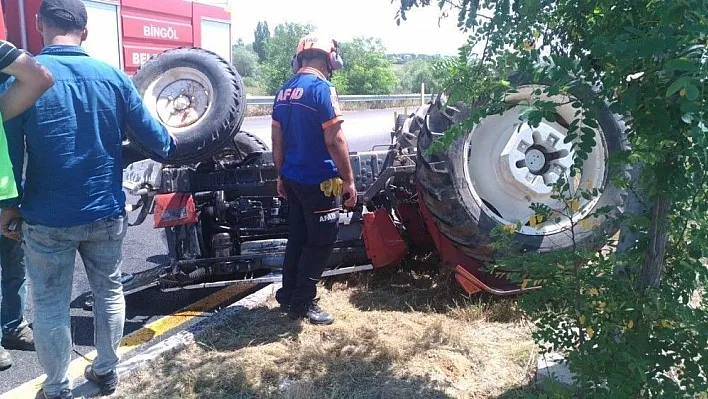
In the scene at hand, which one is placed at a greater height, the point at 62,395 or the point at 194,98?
the point at 194,98

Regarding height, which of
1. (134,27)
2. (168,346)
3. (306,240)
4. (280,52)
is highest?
(280,52)

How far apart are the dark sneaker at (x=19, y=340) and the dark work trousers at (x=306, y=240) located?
146 centimetres

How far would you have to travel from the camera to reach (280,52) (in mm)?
29422

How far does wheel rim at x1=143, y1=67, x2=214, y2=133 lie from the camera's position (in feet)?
14.1

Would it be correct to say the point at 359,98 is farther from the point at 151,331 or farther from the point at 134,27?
the point at 151,331

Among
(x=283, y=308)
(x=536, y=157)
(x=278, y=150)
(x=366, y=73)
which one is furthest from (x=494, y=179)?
(x=366, y=73)

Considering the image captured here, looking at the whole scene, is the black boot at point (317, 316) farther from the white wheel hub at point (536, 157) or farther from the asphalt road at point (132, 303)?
the white wheel hub at point (536, 157)

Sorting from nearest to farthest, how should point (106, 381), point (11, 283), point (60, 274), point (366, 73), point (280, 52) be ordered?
point (60, 274)
point (106, 381)
point (11, 283)
point (366, 73)
point (280, 52)

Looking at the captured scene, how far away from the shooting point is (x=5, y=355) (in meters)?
3.55

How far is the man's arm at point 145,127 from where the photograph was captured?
3.09 metres

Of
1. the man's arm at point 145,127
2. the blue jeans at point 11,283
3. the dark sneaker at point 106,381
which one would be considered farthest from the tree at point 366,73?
the dark sneaker at point 106,381

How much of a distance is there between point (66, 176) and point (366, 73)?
86.1 feet

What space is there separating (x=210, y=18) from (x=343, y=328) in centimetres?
1239

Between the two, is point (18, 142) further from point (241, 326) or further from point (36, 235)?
point (241, 326)
